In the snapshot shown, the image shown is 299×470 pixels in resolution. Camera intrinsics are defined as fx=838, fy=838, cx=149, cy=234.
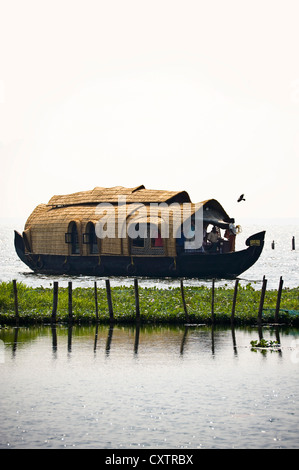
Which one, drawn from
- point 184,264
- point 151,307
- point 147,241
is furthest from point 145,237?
point 151,307

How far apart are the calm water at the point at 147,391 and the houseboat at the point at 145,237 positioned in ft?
88.3

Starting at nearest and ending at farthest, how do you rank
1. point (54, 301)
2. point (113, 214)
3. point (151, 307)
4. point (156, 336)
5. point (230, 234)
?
1. point (156, 336)
2. point (54, 301)
3. point (151, 307)
4. point (230, 234)
5. point (113, 214)

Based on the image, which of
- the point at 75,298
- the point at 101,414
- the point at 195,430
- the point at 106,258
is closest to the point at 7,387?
the point at 101,414

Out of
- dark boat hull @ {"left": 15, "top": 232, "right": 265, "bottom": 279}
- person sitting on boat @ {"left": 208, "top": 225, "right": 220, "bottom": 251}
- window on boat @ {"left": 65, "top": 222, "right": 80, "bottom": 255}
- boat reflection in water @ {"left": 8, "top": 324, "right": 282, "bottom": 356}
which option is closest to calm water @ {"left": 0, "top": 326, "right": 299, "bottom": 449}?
boat reflection in water @ {"left": 8, "top": 324, "right": 282, "bottom": 356}

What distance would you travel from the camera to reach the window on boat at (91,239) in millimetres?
55481

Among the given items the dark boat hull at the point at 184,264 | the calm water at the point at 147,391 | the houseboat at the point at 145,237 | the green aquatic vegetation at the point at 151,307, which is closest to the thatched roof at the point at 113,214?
the houseboat at the point at 145,237

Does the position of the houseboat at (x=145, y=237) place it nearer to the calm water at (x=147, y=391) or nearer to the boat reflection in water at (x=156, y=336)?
the boat reflection in water at (x=156, y=336)

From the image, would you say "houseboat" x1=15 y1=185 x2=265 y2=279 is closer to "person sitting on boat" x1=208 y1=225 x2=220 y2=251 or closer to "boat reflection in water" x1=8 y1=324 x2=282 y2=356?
"person sitting on boat" x1=208 y1=225 x2=220 y2=251

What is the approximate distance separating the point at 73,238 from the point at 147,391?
41.0 m

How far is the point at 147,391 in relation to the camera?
16641 mm

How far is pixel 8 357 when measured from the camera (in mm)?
20391

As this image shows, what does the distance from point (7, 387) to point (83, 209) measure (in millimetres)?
40742

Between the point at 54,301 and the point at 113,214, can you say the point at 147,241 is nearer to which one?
the point at 113,214
